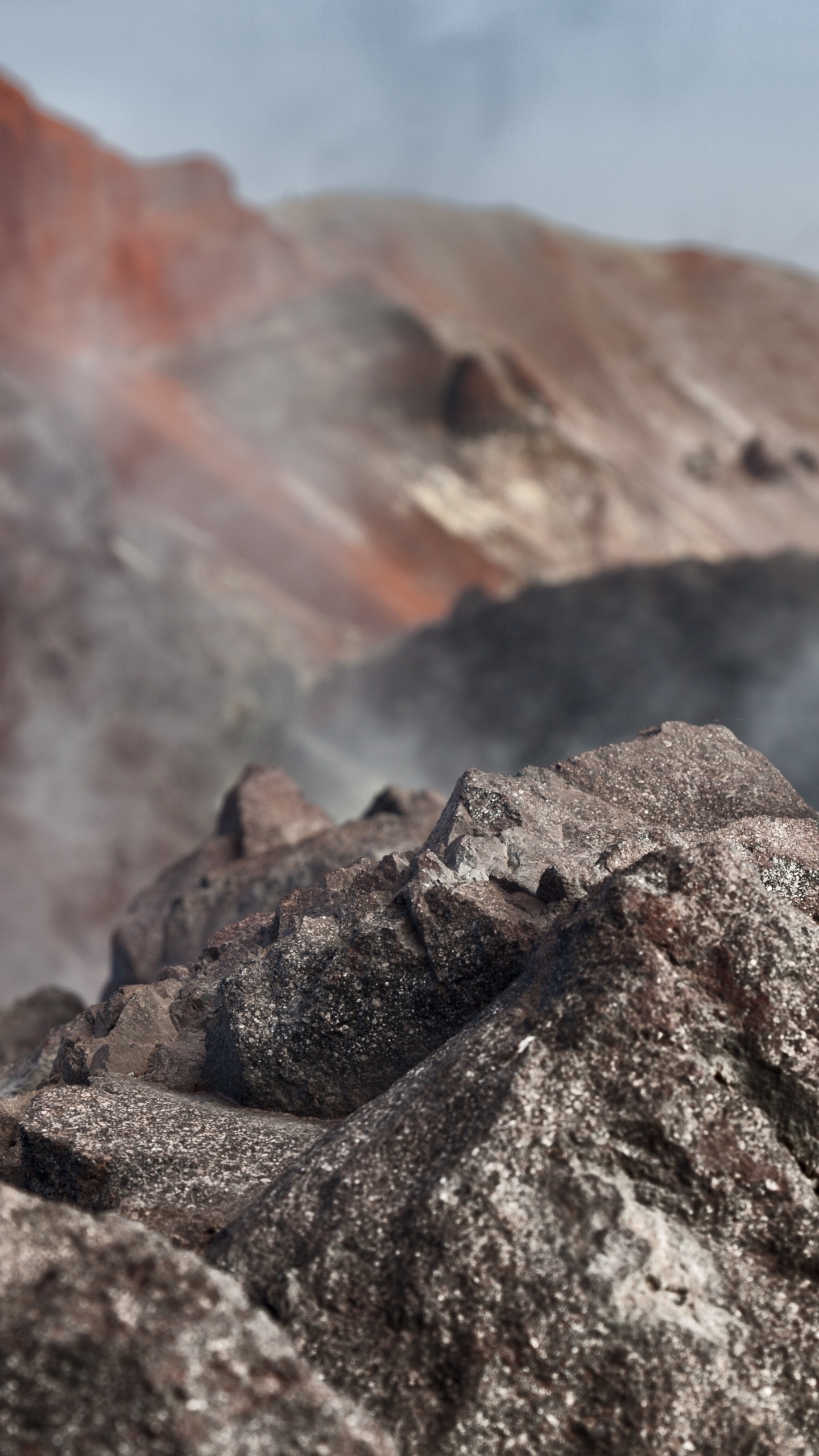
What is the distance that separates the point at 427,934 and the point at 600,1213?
50.8 inches

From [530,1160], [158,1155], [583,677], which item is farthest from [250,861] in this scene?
[583,677]

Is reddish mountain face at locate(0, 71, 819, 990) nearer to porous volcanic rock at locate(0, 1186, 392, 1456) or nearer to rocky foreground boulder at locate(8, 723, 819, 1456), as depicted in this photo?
rocky foreground boulder at locate(8, 723, 819, 1456)

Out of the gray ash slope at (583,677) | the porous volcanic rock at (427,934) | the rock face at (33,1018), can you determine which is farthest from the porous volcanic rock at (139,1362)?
the gray ash slope at (583,677)

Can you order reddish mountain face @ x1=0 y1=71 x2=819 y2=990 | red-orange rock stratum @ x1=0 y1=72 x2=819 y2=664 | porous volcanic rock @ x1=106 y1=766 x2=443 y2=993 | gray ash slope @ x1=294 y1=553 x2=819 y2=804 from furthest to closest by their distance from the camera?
red-orange rock stratum @ x1=0 y1=72 x2=819 y2=664 < gray ash slope @ x1=294 y1=553 x2=819 y2=804 < reddish mountain face @ x1=0 y1=71 x2=819 y2=990 < porous volcanic rock @ x1=106 y1=766 x2=443 y2=993

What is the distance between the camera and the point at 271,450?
36406 millimetres

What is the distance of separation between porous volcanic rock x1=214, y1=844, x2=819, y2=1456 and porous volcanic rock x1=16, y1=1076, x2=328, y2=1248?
12.0 inches

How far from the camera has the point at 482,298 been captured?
55344mm

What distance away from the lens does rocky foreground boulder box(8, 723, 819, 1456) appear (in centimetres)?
267

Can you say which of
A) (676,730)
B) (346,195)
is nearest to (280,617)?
(676,730)

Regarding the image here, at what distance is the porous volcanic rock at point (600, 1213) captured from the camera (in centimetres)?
266

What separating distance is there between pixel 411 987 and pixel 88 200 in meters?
35.9

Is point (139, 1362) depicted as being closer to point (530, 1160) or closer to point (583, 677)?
point (530, 1160)

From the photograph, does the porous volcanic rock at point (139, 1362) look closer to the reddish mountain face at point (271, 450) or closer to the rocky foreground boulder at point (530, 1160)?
the rocky foreground boulder at point (530, 1160)

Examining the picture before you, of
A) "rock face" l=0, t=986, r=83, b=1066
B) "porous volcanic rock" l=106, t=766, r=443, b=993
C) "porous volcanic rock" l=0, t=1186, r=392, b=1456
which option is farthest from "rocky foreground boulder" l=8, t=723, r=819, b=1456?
"rock face" l=0, t=986, r=83, b=1066
